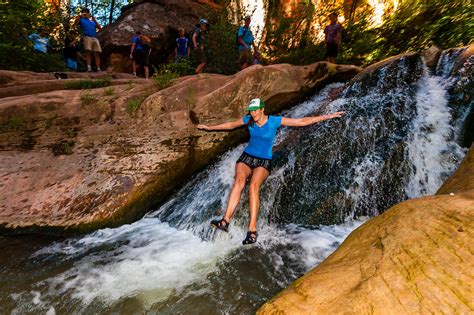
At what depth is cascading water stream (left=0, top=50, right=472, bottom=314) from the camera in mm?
3771

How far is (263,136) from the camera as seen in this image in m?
4.92

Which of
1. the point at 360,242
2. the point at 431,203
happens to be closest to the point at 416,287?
the point at 360,242

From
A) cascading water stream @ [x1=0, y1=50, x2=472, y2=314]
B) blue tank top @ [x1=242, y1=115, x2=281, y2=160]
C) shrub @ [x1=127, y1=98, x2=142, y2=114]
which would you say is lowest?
cascading water stream @ [x1=0, y1=50, x2=472, y2=314]

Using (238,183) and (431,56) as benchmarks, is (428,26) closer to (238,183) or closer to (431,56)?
(431,56)

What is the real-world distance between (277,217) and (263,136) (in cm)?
177

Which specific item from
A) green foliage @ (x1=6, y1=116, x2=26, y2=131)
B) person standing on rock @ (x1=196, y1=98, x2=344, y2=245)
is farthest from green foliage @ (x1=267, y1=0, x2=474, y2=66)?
green foliage @ (x1=6, y1=116, x2=26, y2=131)

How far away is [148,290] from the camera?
3.83 metres

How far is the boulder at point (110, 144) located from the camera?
5.89 m

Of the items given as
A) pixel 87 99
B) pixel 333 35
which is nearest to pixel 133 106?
pixel 87 99

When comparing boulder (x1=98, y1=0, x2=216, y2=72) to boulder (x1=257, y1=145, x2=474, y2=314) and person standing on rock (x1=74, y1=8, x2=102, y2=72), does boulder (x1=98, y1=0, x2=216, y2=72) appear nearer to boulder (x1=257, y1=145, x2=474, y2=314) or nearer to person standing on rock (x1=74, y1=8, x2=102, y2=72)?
person standing on rock (x1=74, y1=8, x2=102, y2=72)

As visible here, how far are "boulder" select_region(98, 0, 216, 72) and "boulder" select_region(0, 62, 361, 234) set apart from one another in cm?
910

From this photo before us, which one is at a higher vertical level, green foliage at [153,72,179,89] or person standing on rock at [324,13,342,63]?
person standing on rock at [324,13,342,63]

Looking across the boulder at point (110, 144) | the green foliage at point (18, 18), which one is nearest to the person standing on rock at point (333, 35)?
the boulder at point (110, 144)

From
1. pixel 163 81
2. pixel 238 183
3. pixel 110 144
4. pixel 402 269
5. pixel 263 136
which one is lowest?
pixel 238 183
